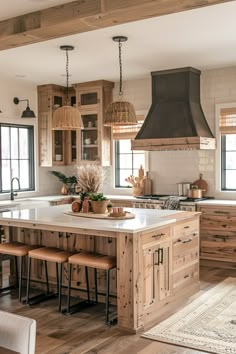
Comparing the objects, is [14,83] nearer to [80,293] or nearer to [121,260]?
[80,293]

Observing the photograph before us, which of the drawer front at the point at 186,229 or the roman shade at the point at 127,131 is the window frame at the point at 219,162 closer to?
the roman shade at the point at 127,131

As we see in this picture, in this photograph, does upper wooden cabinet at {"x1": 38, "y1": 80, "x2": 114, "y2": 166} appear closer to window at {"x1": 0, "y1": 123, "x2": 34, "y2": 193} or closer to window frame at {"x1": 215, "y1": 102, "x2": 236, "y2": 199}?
window at {"x1": 0, "y1": 123, "x2": 34, "y2": 193}

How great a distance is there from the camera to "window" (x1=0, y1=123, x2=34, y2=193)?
774cm

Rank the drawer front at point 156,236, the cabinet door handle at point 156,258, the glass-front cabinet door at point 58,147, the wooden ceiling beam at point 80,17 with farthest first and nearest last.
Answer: the glass-front cabinet door at point 58,147, the cabinet door handle at point 156,258, the drawer front at point 156,236, the wooden ceiling beam at point 80,17

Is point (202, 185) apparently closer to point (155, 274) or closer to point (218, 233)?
point (218, 233)

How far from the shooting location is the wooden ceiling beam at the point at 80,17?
3.40 m

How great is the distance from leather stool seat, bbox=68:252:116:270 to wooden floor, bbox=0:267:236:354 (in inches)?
21.7

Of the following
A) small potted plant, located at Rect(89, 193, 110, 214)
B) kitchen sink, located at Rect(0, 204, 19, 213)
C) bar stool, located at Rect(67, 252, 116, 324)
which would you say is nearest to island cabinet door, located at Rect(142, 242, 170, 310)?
bar stool, located at Rect(67, 252, 116, 324)

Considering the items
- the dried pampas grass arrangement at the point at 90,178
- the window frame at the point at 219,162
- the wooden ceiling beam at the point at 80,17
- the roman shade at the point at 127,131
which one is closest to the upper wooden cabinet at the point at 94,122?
the roman shade at the point at 127,131

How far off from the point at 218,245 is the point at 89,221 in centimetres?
265

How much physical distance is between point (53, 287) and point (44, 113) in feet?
13.0

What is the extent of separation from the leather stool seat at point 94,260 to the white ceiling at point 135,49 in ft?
7.62

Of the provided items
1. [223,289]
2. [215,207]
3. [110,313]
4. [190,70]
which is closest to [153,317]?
[110,313]

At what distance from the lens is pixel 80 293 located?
4.92 meters
